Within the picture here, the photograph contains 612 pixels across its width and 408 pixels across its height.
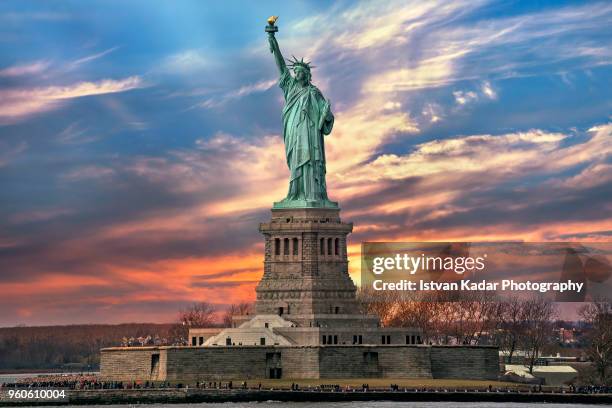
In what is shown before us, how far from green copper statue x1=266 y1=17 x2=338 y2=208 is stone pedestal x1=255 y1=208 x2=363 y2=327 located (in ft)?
5.43

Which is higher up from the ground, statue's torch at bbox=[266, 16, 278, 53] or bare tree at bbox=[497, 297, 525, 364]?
statue's torch at bbox=[266, 16, 278, 53]

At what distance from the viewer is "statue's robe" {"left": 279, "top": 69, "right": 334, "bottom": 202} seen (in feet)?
409

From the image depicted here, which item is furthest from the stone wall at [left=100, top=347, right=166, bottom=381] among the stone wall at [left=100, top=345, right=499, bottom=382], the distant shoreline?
the distant shoreline

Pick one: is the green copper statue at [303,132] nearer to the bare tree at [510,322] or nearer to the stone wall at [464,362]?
the stone wall at [464,362]

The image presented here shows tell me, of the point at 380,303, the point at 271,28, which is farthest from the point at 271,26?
the point at 380,303

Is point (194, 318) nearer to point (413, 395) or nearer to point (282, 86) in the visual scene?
point (282, 86)

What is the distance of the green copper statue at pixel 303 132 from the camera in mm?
124750

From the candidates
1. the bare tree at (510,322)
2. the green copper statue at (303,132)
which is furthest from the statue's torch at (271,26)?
the bare tree at (510,322)

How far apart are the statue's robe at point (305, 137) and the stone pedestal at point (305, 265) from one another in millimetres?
2330

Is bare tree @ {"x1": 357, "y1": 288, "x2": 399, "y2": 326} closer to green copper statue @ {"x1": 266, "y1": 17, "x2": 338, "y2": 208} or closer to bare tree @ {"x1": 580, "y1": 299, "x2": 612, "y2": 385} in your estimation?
bare tree @ {"x1": 580, "y1": 299, "x2": 612, "y2": 385}

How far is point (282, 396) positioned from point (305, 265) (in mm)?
18486

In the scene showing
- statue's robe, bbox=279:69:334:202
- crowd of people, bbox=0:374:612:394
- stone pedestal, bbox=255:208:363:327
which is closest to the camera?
crowd of people, bbox=0:374:612:394

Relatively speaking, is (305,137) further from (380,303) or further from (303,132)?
(380,303)

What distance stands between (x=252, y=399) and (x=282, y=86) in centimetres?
3161
